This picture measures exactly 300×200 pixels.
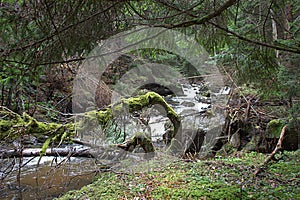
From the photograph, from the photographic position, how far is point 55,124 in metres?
5.23

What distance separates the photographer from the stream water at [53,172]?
4.89m

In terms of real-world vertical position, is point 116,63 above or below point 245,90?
above

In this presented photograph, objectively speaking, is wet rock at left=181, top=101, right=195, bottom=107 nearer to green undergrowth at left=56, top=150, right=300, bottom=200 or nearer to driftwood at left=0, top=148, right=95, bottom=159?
green undergrowth at left=56, top=150, right=300, bottom=200

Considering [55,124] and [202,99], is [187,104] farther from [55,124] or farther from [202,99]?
A: [55,124]

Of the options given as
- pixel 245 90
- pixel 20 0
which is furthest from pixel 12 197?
pixel 245 90

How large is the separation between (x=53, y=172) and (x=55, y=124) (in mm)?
1208

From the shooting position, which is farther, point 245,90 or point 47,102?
point 47,102

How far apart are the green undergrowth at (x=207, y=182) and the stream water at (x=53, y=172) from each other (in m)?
0.62

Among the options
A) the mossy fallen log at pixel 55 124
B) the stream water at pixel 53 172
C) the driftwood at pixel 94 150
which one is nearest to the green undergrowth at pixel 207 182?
the driftwood at pixel 94 150

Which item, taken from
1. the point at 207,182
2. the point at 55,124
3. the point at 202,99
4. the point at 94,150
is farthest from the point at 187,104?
the point at 207,182

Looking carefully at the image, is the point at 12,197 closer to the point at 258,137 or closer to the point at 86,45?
the point at 86,45

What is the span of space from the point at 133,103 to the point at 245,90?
3.47 m

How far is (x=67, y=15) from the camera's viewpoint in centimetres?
266

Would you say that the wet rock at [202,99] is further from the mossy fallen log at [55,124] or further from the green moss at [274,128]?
the mossy fallen log at [55,124]
